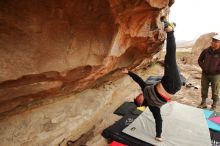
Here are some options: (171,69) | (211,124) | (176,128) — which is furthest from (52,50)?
(211,124)

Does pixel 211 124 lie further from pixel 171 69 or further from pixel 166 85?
pixel 171 69

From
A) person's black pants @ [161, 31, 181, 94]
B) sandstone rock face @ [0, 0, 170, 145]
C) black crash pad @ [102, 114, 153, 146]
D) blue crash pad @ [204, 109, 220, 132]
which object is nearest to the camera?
sandstone rock face @ [0, 0, 170, 145]

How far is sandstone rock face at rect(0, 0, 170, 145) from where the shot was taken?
2.92m

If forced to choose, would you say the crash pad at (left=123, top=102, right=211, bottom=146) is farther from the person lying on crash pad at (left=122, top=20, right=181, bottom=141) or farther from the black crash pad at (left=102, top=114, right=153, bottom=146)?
the person lying on crash pad at (left=122, top=20, right=181, bottom=141)

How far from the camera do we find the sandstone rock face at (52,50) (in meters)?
2.92

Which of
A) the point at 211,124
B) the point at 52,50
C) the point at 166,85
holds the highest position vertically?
the point at 52,50

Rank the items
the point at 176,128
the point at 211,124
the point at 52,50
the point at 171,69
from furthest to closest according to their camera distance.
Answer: the point at 211,124, the point at 176,128, the point at 171,69, the point at 52,50

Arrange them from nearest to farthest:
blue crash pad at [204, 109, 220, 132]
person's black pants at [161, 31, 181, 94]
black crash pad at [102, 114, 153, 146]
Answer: person's black pants at [161, 31, 181, 94]
black crash pad at [102, 114, 153, 146]
blue crash pad at [204, 109, 220, 132]

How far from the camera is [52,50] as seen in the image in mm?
3389

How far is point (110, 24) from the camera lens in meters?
3.93

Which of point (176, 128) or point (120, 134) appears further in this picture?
point (176, 128)

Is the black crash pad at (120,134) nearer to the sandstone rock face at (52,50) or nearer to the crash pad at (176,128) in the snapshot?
the crash pad at (176,128)

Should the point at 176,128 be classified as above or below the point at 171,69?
below

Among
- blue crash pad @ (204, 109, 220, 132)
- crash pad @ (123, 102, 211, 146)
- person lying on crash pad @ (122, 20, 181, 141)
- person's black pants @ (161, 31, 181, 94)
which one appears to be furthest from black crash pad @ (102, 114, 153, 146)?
blue crash pad @ (204, 109, 220, 132)
